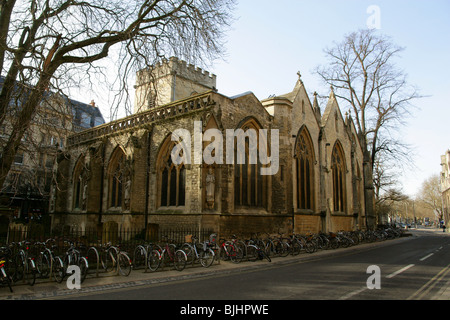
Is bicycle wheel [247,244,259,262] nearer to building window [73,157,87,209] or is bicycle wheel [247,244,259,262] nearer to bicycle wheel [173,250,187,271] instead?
bicycle wheel [173,250,187,271]

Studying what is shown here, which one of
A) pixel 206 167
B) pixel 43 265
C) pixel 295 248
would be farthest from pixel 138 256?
pixel 295 248

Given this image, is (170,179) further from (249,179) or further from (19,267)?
(19,267)

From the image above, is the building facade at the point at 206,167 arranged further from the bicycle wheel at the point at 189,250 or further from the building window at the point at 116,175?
the bicycle wheel at the point at 189,250

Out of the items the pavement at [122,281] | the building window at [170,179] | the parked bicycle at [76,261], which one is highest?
the building window at [170,179]

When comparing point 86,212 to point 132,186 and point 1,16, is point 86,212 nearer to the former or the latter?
point 132,186

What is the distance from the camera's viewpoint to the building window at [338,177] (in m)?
25.0

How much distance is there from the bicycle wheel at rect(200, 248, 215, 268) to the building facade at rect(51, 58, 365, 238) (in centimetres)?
249

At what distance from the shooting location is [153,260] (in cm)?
972

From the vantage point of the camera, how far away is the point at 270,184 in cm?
1730

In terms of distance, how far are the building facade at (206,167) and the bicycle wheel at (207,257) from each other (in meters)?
2.49

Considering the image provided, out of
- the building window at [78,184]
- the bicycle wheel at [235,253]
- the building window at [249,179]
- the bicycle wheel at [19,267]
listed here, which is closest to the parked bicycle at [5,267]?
the bicycle wheel at [19,267]

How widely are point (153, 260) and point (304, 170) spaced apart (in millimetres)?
13354
